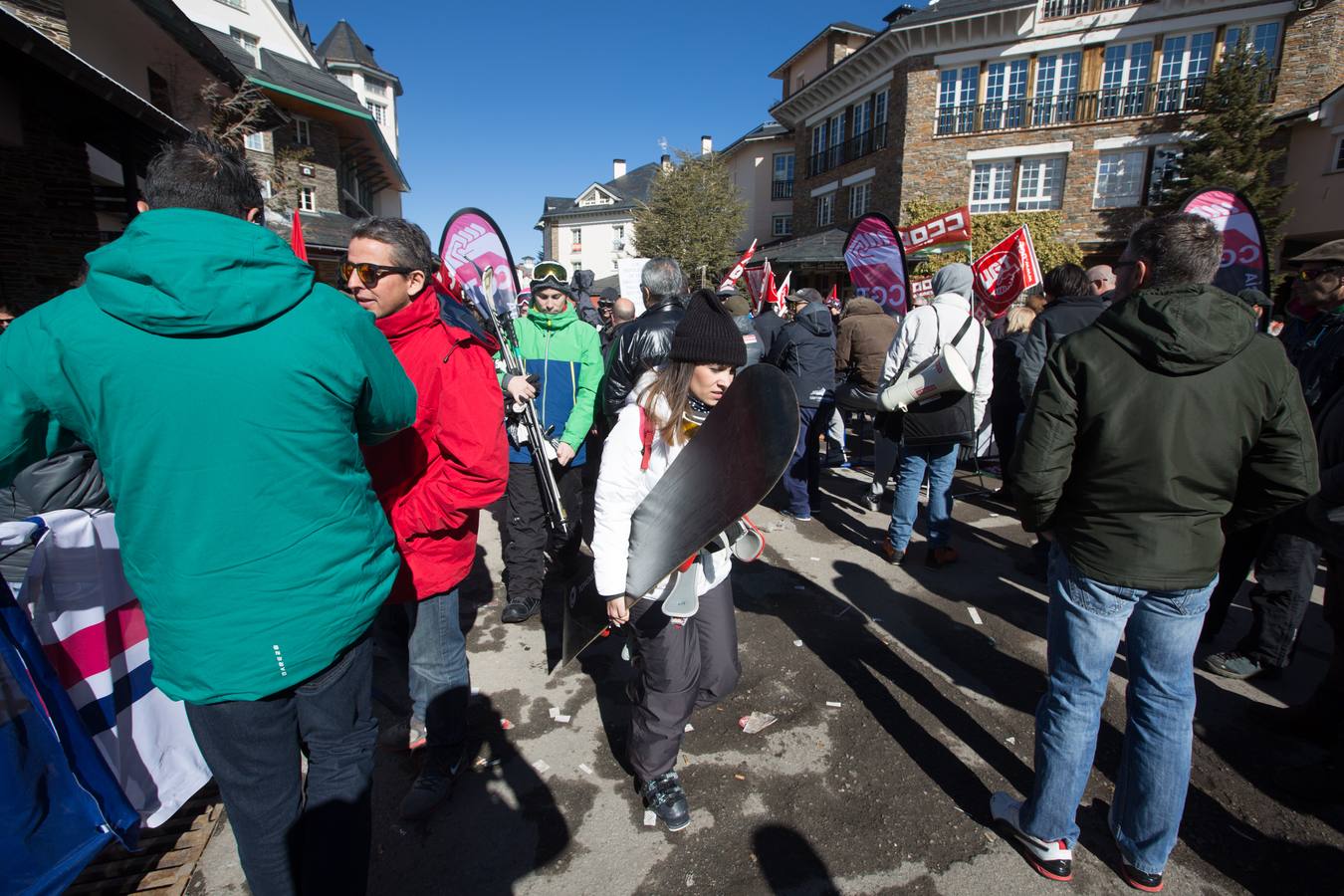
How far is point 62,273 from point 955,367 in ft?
30.6

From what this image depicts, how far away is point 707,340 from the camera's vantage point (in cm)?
214

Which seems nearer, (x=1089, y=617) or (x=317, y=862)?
(x=317, y=862)

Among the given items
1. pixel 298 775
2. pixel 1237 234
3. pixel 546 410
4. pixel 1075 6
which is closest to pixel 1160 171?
pixel 1075 6

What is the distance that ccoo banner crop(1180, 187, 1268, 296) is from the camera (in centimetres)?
460

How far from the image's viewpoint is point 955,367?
4.26 m

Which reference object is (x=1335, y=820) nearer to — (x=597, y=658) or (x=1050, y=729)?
(x=1050, y=729)

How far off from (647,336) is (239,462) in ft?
8.64

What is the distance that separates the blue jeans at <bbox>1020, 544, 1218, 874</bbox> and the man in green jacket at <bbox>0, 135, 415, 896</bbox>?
6.91 feet

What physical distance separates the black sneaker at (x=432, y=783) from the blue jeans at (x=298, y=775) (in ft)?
2.35

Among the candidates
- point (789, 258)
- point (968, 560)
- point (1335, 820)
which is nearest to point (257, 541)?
point (1335, 820)

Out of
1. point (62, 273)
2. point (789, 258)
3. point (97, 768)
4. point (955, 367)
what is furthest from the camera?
point (789, 258)

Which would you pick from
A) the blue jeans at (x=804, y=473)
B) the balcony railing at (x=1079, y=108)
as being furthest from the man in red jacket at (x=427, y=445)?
the balcony railing at (x=1079, y=108)

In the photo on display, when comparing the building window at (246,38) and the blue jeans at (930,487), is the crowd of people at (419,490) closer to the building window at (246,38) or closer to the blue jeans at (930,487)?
the blue jeans at (930,487)

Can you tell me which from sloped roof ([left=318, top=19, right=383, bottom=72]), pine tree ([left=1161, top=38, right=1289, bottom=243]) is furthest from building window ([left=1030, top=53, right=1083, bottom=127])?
sloped roof ([left=318, top=19, right=383, bottom=72])
